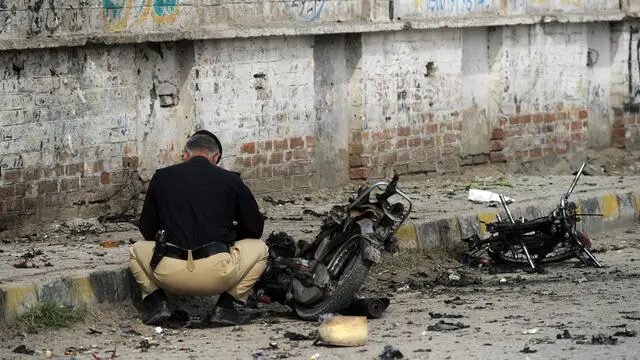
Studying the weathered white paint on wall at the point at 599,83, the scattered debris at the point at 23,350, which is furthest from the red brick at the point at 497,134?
the scattered debris at the point at 23,350

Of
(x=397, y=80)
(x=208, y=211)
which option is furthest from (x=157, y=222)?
(x=397, y=80)

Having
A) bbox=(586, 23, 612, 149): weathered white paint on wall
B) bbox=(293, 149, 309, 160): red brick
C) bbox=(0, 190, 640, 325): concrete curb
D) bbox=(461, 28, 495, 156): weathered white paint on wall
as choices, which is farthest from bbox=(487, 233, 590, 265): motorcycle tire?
bbox=(586, 23, 612, 149): weathered white paint on wall

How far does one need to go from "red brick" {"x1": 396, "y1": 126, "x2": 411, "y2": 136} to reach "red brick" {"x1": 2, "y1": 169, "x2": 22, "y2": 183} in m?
4.89

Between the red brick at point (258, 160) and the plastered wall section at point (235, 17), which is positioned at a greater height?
the plastered wall section at point (235, 17)

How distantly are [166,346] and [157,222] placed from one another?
1.04m

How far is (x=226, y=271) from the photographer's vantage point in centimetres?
989

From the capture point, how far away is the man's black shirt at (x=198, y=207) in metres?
9.95

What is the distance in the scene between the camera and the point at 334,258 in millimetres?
10391

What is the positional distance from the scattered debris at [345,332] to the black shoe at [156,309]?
48.6 inches

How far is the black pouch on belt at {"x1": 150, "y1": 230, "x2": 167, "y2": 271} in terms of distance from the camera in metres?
9.92

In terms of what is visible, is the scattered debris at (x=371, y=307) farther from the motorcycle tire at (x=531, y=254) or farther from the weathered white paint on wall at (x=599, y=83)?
the weathered white paint on wall at (x=599, y=83)

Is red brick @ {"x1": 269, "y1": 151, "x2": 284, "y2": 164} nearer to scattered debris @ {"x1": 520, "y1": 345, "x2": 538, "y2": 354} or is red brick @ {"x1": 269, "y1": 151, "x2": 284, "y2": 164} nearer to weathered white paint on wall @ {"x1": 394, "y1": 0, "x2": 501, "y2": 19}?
weathered white paint on wall @ {"x1": 394, "y1": 0, "x2": 501, "y2": 19}

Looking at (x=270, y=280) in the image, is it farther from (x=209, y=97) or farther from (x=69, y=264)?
(x=209, y=97)

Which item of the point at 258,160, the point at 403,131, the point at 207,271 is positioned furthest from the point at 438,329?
the point at 403,131
